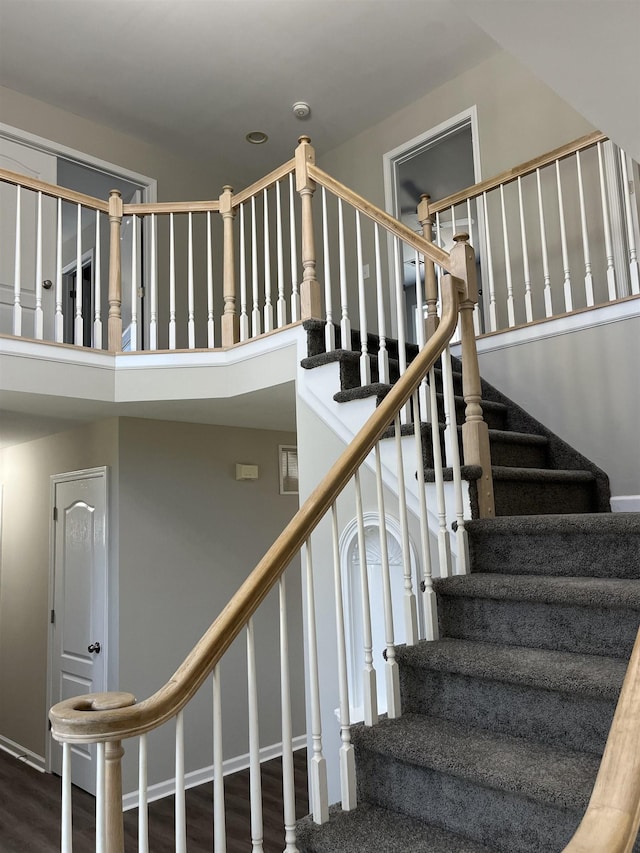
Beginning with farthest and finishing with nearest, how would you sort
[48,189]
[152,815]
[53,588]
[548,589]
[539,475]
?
[53,588], [152,815], [48,189], [539,475], [548,589]

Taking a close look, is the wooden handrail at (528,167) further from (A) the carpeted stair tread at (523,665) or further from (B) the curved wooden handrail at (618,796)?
(B) the curved wooden handrail at (618,796)

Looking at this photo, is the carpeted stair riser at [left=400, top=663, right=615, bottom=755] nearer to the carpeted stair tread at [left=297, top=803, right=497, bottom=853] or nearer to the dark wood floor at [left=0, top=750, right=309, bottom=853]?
the carpeted stair tread at [left=297, top=803, right=497, bottom=853]

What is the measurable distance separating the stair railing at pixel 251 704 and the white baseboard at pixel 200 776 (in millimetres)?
2728

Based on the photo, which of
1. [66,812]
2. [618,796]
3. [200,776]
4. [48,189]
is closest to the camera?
[618,796]

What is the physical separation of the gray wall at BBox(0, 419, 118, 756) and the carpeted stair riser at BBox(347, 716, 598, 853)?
3513mm

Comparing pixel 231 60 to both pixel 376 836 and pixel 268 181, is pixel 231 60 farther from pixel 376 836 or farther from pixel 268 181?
pixel 376 836

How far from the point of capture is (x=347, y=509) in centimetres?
359

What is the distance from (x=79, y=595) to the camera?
5223 mm

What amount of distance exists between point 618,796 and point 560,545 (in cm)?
165

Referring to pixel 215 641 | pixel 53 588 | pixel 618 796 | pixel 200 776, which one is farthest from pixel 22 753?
pixel 618 796

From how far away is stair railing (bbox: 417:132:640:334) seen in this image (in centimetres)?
381

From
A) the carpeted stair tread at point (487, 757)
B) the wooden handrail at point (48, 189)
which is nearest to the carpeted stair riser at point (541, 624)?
the carpeted stair tread at point (487, 757)

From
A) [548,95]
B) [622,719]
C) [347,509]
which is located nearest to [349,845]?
[622,719]

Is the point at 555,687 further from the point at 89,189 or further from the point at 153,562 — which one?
the point at 89,189
